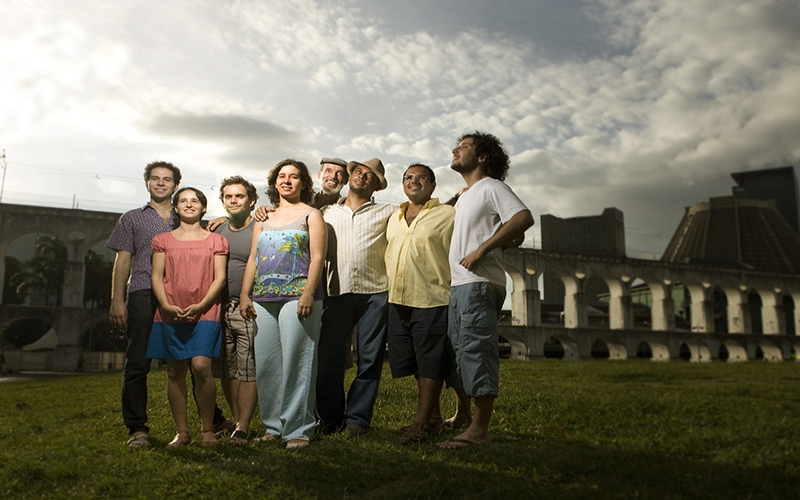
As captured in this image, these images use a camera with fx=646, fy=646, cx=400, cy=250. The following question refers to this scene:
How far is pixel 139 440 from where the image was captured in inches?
173

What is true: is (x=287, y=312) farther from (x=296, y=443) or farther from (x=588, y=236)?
(x=588, y=236)

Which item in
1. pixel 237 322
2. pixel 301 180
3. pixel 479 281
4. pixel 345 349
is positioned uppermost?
pixel 301 180

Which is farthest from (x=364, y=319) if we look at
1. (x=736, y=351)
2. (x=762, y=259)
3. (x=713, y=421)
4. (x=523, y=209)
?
(x=762, y=259)

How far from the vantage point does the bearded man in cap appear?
15.4 ft

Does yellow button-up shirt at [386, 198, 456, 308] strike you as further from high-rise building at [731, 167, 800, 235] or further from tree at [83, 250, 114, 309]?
high-rise building at [731, 167, 800, 235]

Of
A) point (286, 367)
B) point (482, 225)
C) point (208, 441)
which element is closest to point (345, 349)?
point (286, 367)

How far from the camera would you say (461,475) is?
3346 millimetres

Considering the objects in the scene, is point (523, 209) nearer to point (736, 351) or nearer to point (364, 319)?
point (364, 319)

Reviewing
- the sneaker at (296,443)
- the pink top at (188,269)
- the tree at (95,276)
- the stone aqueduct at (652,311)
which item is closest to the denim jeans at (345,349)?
the sneaker at (296,443)

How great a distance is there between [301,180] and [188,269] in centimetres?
101

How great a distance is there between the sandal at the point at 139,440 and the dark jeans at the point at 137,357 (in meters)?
0.05

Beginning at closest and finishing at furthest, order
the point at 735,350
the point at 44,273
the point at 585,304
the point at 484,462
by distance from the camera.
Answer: the point at 484,462, the point at 585,304, the point at 44,273, the point at 735,350

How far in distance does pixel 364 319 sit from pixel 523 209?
1.42 metres

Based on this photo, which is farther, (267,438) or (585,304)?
(585,304)
